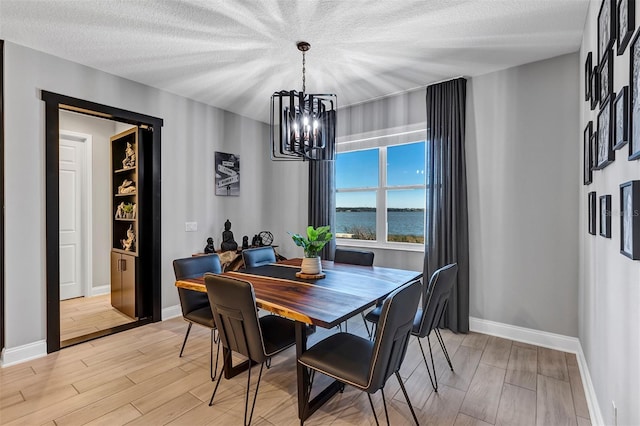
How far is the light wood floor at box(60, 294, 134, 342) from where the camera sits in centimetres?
336

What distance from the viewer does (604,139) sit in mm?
1688

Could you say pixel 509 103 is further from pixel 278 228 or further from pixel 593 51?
pixel 278 228

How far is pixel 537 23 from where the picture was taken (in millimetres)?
2371

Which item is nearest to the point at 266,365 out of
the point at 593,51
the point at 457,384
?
the point at 457,384

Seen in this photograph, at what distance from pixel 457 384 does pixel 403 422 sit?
654 mm

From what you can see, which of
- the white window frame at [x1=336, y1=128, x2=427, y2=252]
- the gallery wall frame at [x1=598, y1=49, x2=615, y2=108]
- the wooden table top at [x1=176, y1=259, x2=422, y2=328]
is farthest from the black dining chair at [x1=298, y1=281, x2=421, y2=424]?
the white window frame at [x1=336, y1=128, x2=427, y2=252]

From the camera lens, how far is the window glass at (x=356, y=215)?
4250 millimetres

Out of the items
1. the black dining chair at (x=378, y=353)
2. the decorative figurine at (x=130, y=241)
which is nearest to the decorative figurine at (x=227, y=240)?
the decorative figurine at (x=130, y=241)

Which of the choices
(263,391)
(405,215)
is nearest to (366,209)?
(405,215)

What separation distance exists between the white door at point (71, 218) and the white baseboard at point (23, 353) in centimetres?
201

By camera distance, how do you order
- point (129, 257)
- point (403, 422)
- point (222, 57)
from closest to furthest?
point (403, 422), point (222, 57), point (129, 257)

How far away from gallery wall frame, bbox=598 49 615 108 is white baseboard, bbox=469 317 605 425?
1.83 m

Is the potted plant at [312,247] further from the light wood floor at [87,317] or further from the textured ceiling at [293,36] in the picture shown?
the light wood floor at [87,317]

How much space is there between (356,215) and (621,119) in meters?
3.21
